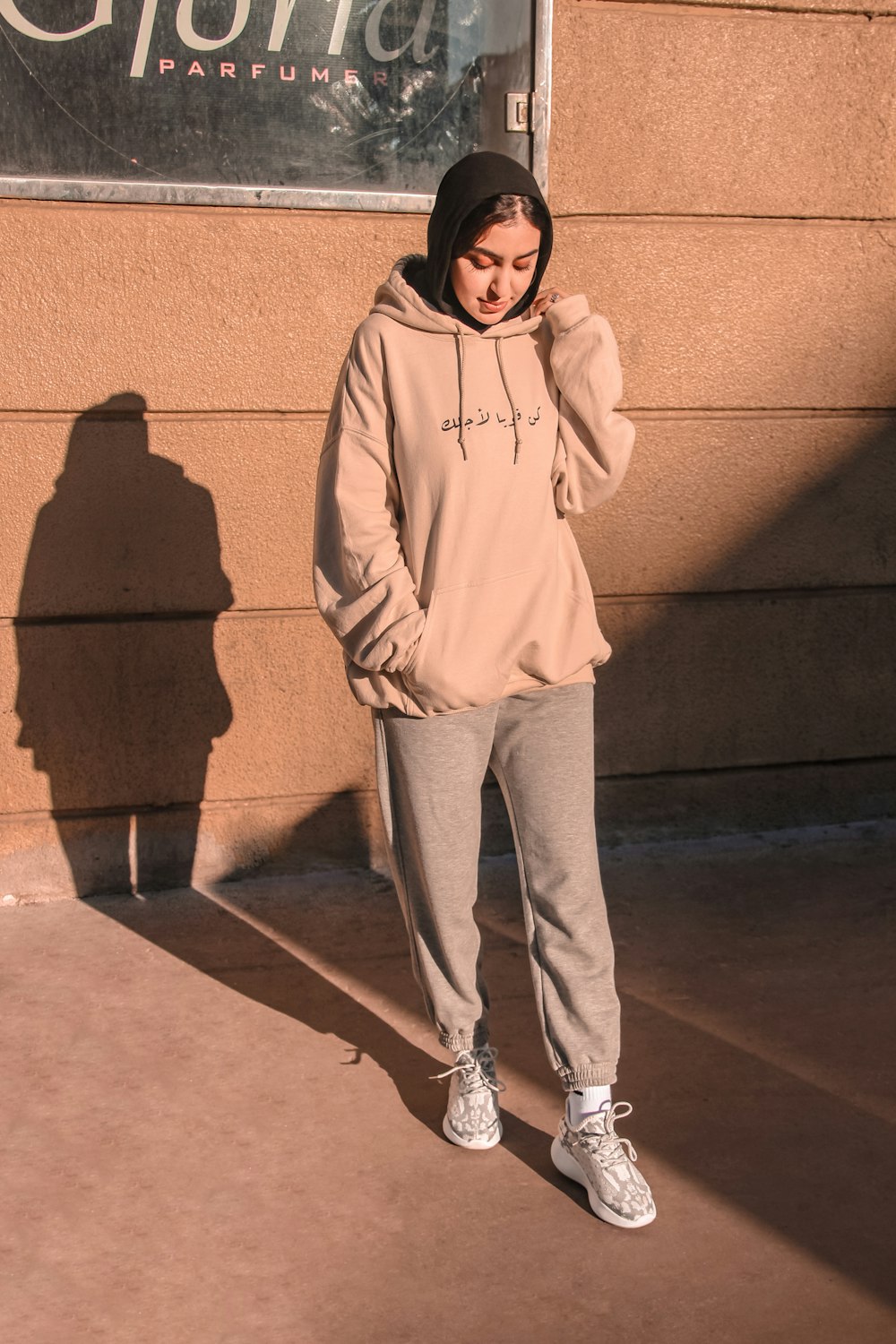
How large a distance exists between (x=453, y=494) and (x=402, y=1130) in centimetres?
124

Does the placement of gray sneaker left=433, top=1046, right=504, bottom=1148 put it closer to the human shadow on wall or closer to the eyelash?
the eyelash

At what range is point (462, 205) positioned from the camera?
2.24 metres

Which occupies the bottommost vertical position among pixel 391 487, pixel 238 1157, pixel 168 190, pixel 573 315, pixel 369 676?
pixel 238 1157

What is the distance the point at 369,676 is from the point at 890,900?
1.96 meters

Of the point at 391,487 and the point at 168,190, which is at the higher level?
the point at 168,190

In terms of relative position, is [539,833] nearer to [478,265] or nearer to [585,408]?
[585,408]

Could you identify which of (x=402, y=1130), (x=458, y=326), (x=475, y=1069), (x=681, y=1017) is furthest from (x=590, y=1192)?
(x=458, y=326)

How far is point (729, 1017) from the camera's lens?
10.1 ft

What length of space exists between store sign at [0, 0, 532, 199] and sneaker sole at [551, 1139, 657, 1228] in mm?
2488

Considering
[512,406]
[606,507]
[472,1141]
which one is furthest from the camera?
[606,507]

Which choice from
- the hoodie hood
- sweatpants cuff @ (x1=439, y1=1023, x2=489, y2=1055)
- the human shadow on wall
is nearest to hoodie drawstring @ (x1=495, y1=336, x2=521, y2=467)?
the hoodie hood

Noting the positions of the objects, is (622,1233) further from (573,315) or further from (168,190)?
(168,190)

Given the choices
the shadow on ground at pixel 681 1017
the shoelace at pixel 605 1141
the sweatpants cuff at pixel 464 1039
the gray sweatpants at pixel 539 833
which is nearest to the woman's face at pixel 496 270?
the gray sweatpants at pixel 539 833

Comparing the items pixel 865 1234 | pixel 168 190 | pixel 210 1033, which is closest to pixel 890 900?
pixel 865 1234
